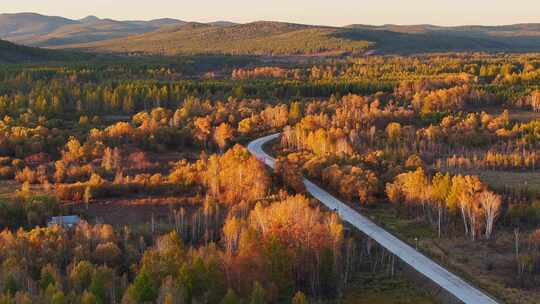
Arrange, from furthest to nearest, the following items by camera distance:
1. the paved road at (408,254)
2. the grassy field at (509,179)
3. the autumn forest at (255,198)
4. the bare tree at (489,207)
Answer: the grassy field at (509,179) < the bare tree at (489,207) < the paved road at (408,254) < the autumn forest at (255,198)

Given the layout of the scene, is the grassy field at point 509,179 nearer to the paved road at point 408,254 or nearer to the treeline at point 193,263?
the paved road at point 408,254

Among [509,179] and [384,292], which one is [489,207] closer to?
[384,292]

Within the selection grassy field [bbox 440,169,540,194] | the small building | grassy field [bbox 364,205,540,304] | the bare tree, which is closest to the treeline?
the small building

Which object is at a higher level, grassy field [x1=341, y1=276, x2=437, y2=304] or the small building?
the small building

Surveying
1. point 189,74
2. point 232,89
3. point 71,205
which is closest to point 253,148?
point 71,205

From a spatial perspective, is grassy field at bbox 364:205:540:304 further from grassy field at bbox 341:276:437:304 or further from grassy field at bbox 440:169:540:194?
grassy field at bbox 440:169:540:194

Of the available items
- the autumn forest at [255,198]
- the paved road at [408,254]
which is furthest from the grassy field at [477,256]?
the paved road at [408,254]

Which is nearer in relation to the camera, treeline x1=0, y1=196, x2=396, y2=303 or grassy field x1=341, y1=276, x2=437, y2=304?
treeline x1=0, y1=196, x2=396, y2=303
